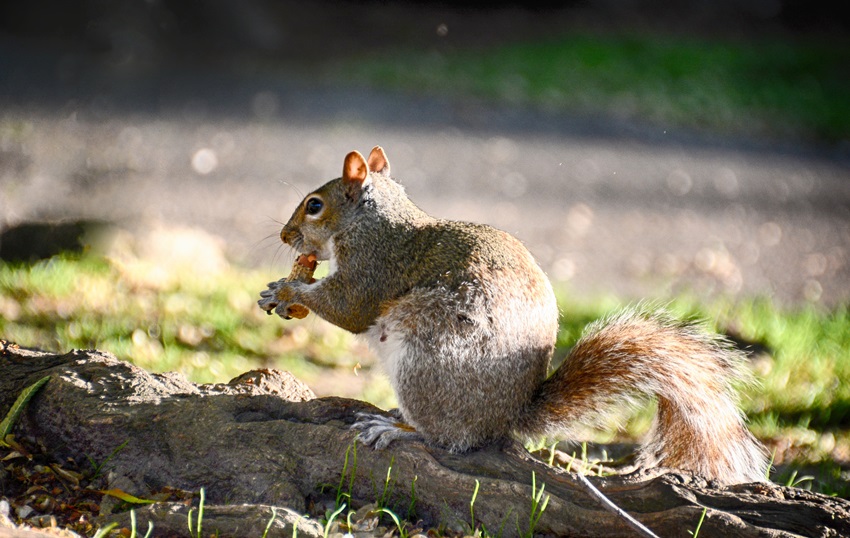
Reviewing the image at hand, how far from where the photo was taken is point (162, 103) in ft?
21.2

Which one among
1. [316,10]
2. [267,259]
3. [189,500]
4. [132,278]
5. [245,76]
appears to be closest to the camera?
[189,500]

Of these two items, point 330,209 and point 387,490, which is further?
point 330,209

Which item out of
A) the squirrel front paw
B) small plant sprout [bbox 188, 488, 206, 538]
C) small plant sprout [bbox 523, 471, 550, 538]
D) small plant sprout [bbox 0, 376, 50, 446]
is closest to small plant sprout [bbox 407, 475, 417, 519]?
small plant sprout [bbox 523, 471, 550, 538]

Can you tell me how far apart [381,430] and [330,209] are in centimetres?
60

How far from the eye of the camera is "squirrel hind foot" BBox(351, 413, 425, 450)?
1909mm

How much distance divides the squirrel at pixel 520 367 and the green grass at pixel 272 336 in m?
0.92

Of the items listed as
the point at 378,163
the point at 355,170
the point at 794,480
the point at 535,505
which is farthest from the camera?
the point at 794,480

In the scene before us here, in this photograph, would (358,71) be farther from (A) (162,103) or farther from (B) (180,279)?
(B) (180,279)

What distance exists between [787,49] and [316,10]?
4632 millimetres

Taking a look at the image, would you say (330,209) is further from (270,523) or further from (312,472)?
(270,523)

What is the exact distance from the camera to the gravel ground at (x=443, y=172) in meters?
4.69

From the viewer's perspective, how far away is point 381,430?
6.34ft

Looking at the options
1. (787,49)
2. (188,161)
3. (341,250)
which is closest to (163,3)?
(188,161)

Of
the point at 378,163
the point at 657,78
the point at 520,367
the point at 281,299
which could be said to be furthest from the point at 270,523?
the point at 657,78
